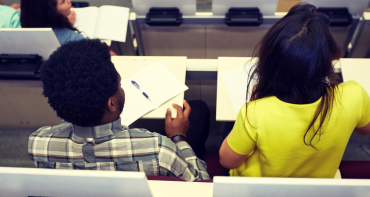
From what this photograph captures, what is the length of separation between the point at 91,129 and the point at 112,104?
0.09m

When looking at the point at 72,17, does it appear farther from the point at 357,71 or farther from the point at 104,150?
the point at 357,71

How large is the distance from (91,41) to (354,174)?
44.6 inches

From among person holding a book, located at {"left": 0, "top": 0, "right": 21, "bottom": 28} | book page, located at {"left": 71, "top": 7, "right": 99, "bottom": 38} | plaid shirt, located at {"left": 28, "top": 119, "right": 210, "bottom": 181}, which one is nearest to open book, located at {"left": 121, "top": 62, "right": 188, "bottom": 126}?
plaid shirt, located at {"left": 28, "top": 119, "right": 210, "bottom": 181}

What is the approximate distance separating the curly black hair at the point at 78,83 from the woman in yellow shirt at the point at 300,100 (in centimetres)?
41

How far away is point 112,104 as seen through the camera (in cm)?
76

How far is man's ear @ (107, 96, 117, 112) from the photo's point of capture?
74 cm

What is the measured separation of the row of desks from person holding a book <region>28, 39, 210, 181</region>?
1.20 feet

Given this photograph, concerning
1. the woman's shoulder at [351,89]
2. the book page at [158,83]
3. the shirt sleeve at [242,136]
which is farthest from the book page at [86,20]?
the woman's shoulder at [351,89]

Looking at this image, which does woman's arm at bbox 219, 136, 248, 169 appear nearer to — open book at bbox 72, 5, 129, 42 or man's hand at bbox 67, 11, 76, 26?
open book at bbox 72, 5, 129, 42

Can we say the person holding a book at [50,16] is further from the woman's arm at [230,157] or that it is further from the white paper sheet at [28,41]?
the woman's arm at [230,157]

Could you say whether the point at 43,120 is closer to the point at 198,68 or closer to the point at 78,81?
the point at 198,68

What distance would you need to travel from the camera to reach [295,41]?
640mm

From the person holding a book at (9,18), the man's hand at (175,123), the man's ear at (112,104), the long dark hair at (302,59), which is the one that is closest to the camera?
the long dark hair at (302,59)

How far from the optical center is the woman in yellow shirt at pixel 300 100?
25.6 inches
